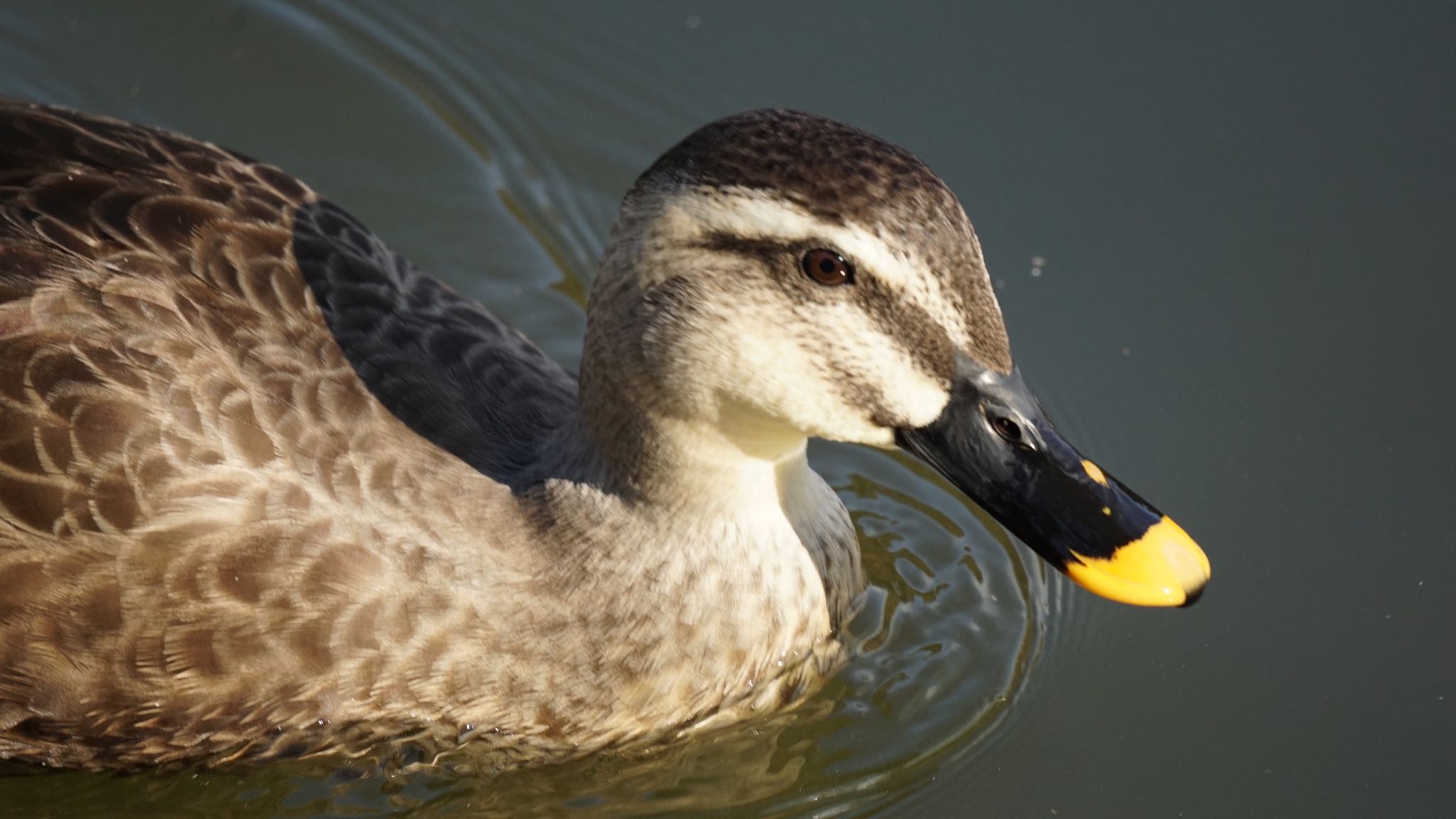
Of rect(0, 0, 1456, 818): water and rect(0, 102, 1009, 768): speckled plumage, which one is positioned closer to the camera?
rect(0, 102, 1009, 768): speckled plumage

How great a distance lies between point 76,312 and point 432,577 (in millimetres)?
1220

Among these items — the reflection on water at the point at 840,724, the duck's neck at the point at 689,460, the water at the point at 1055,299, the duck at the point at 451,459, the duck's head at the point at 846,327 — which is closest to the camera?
the duck's head at the point at 846,327

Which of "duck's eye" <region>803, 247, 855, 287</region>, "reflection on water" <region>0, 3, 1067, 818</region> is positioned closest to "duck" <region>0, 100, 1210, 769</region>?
"duck's eye" <region>803, 247, 855, 287</region>

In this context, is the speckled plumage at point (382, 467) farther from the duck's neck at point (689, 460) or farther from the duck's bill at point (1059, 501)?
the duck's bill at point (1059, 501)

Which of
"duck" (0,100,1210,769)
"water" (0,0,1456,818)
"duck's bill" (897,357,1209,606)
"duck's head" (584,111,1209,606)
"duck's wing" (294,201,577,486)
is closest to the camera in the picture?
"duck's head" (584,111,1209,606)

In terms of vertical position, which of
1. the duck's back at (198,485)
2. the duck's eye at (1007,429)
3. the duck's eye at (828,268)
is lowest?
the duck's back at (198,485)

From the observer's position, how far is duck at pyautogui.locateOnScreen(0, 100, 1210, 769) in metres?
4.39

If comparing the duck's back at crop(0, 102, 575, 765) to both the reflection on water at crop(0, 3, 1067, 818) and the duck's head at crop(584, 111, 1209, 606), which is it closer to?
the reflection on water at crop(0, 3, 1067, 818)

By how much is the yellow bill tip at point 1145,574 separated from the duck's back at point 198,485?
5.31ft

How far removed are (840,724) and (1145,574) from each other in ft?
4.45

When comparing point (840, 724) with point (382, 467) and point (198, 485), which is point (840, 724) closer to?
point (382, 467)

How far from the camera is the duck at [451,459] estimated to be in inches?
173

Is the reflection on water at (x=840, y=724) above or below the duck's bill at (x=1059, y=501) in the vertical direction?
below

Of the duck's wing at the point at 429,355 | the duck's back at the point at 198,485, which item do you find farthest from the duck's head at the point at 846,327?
the duck's back at the point at 198,485
